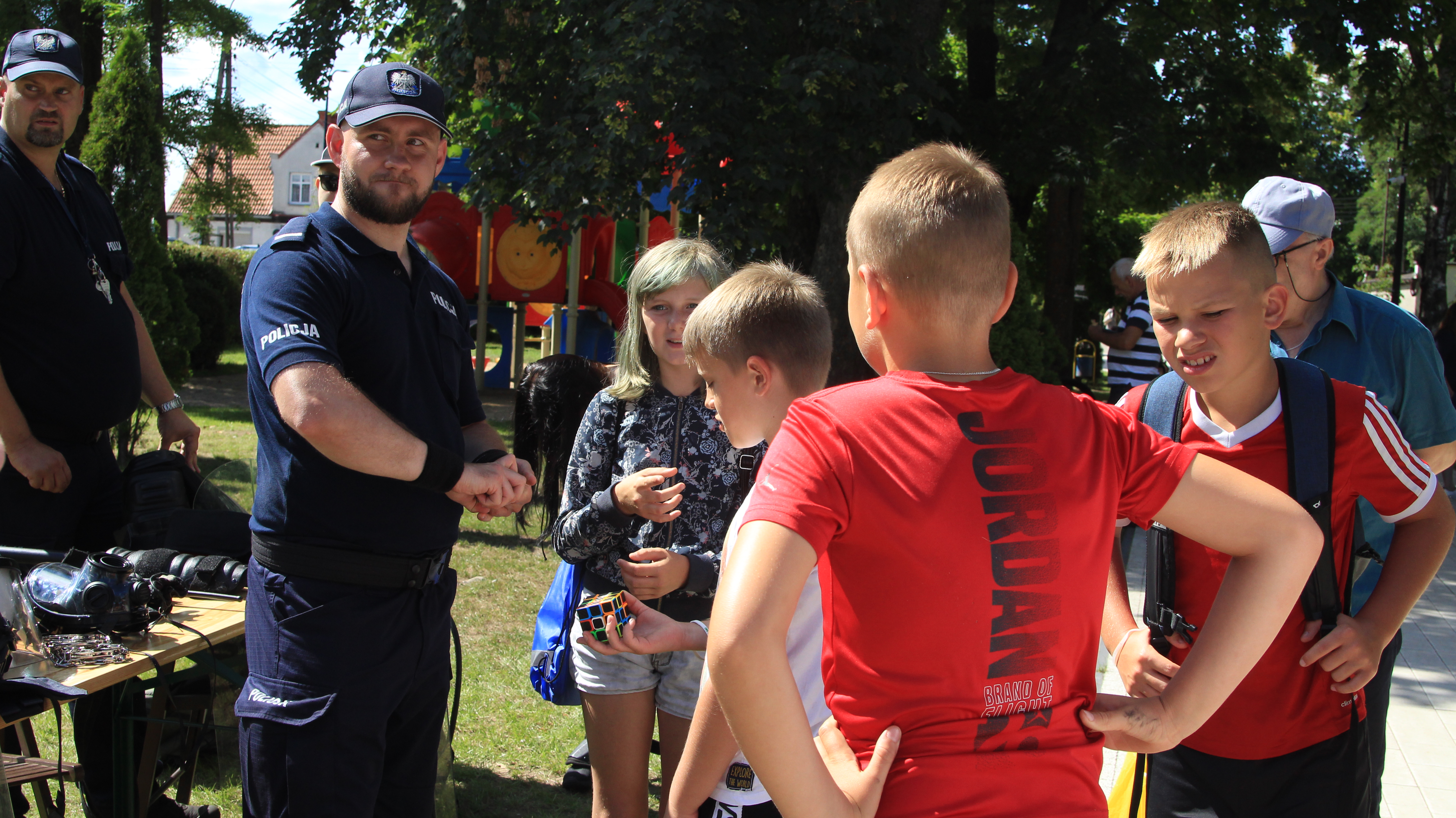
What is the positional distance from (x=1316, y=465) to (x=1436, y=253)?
59.1ft

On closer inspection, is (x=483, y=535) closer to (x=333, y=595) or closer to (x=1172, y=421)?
(x=333, y=595)

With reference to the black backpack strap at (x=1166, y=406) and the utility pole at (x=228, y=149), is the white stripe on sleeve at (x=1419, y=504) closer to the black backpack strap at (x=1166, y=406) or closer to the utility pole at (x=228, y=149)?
the black backpack strap at (x=1166, y=406)

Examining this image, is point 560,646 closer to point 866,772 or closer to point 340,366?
point 340,366

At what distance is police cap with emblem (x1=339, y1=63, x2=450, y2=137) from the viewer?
254 cm

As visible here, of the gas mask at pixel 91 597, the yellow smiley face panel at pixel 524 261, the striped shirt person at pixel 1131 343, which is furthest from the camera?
the yellow smiley face panel at pixel 524 261

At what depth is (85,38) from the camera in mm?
13578

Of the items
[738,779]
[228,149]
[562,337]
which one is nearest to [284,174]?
[228,149]

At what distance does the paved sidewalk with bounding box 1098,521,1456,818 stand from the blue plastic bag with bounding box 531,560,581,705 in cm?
170

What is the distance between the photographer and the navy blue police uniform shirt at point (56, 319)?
325cm

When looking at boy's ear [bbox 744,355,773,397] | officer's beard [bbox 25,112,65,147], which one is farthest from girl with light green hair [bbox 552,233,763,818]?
officer's beard [bbox 25,112,65,147]

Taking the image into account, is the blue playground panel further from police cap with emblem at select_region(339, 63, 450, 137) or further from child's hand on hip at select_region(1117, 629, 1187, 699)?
child's hand on hip at select_region(1117, 629, 1187, 699)

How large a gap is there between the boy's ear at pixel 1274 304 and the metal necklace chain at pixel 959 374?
0.99 meters

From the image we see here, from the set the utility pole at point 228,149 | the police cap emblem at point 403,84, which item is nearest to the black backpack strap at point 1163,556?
the police cap emblem at point 403,84

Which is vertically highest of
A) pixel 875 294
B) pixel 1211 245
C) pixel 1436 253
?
pixel 1436 253
